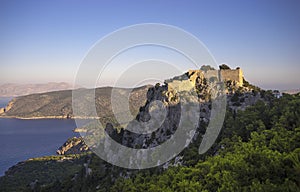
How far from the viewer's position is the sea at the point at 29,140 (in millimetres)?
119688

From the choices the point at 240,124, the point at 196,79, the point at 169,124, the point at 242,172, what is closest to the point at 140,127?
the point at 169,124

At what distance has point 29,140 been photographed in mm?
152750

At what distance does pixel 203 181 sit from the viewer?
16.2 metres

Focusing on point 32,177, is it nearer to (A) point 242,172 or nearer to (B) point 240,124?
(B) point 240,124

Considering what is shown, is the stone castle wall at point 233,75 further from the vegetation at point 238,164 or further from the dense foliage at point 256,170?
the dense foliage at point 256,170

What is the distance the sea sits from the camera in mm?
119688

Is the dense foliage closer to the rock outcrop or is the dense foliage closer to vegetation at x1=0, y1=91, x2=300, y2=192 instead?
vegetation at x1=0, y1=91, x2=300, y2=192

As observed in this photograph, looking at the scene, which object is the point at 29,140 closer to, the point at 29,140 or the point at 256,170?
the point at 29,140

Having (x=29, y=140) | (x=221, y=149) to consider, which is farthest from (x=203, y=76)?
(x=29, y=140)

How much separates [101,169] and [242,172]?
3109cm

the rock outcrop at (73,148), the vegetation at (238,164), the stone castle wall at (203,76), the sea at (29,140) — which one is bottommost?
the sea at (29,140)

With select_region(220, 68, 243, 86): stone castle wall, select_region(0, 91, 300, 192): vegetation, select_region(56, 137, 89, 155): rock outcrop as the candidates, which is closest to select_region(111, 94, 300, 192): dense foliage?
select_region(0, 91, 300, 192): vegetation

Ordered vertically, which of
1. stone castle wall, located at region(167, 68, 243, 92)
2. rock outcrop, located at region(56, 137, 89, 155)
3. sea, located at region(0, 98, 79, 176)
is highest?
stone castle wall, located at region(167, 68, 243, 92)

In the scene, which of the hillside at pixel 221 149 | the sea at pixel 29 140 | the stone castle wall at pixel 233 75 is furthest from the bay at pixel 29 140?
the stone castle wall at pixel 233 75
